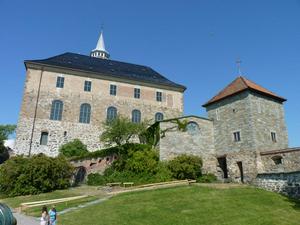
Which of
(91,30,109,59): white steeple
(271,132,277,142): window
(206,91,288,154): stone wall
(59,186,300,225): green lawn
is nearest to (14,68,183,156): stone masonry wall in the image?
(206,91,288,154): stone wall

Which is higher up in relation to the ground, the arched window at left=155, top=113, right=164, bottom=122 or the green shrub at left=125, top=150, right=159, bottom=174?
the arched window at left=155, top=113, right=164, bottom=122

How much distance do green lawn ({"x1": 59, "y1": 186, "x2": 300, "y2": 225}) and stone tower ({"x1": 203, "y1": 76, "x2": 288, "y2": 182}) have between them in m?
5.96

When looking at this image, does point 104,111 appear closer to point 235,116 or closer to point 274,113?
point 235,116

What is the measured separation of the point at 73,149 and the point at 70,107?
5.38 m

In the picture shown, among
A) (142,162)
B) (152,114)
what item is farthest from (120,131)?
(152,114)

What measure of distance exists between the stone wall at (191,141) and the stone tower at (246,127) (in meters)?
0.76

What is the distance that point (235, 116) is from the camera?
24.5 m

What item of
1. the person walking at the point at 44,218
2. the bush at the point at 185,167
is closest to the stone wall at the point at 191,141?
the bush at the point at 185,167

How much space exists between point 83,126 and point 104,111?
3.16 metres

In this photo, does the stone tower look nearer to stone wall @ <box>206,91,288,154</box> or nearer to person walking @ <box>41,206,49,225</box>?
stone wall @ <box>206,91,288,154</box>

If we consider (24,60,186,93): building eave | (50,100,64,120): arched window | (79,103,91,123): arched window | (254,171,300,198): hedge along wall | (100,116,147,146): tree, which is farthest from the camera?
(79,103,91,123): arched window

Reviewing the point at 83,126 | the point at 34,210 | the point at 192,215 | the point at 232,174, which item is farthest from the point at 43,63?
the point at 192,215

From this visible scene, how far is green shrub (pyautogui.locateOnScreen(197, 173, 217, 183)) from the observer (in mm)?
23034

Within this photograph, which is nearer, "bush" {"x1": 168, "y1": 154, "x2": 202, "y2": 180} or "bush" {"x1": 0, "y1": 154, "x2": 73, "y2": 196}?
"bush" {"x1": 0, "y1": 154, "x2": 73, "y2": 196}
